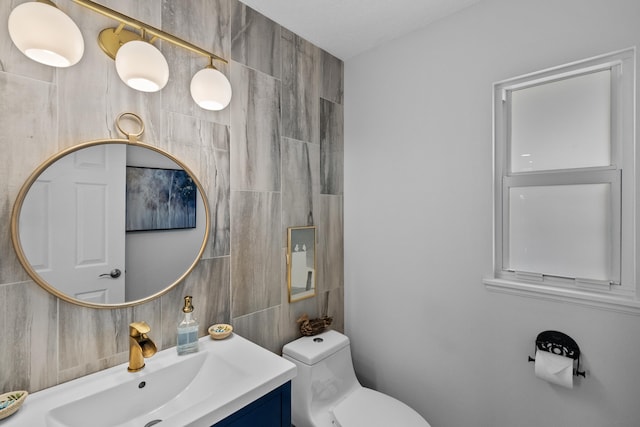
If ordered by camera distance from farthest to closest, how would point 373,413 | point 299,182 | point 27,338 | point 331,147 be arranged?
1. point 331,147
2. point 299,182
3. point 373,413
4. point 27,338

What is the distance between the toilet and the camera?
1481 millimetres

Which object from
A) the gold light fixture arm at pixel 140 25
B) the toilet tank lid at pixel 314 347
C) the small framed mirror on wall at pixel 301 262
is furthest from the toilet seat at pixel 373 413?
the gold light fixture arm at pixel 140 25

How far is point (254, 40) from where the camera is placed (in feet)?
5.15

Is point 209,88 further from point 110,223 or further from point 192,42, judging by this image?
point 110,223

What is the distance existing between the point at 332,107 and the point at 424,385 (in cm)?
182

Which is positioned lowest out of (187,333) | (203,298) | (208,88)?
(187,333)

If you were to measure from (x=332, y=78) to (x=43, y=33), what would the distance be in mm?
1530

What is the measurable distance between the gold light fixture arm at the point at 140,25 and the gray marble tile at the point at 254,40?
204 millimetres

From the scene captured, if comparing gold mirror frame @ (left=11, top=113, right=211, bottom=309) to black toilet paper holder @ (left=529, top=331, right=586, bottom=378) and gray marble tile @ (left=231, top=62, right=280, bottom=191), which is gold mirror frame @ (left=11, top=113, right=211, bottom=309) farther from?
black toilet paper holder @ (left=529, top=331, right=586, bottom=378)

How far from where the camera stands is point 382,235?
1907 mm

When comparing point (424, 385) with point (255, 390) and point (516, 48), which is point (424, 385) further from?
point (516, 48)

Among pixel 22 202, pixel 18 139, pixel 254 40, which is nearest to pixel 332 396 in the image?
pixel 22 202

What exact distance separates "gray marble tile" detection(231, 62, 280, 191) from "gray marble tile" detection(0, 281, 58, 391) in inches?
32.3

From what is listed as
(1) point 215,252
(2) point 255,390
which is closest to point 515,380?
(2) point 255,390
